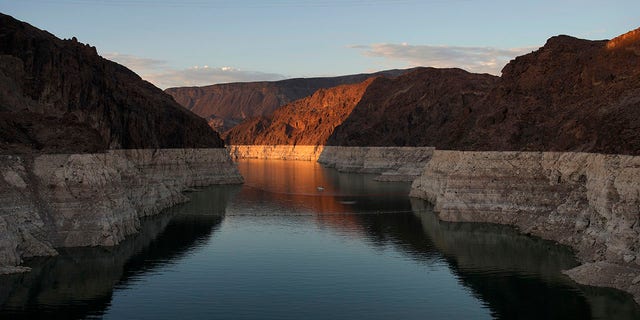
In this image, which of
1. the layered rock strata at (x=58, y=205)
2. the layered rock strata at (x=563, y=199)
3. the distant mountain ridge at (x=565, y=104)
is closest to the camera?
the layered rock strata at (x=563, y=199)

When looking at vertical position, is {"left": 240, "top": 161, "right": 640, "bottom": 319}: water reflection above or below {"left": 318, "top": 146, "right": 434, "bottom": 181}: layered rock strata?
below

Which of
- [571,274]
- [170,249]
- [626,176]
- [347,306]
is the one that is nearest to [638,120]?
[626,176]

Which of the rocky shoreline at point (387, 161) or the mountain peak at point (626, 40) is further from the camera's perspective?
the rocky shoreline at point (387, 161)

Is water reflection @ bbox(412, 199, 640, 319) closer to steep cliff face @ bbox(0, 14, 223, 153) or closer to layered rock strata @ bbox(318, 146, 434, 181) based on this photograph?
steep cliff face @ bbox(0, 14, 223, 153)

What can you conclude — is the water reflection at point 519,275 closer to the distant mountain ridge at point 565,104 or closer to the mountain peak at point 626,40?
the distant mountain ridge at point 565,104

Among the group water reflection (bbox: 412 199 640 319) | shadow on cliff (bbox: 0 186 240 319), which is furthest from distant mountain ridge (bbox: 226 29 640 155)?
shadow on cliff (bbox: 0 186 240 319)

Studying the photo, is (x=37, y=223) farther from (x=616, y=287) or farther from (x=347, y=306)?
(x=616, y=287)

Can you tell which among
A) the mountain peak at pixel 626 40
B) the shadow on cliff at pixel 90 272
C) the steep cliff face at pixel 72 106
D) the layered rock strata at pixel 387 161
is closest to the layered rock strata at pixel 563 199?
the mountain peak at pixel 626 40
